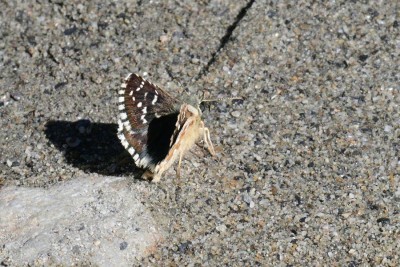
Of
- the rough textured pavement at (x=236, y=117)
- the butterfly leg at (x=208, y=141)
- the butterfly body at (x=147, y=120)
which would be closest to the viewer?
the rough textured pavement at (x=236, y=117)

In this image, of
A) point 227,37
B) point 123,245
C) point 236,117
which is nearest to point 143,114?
point 236,117

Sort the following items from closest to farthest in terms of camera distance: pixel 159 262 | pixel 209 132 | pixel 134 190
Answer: pixel 159 262
pixel 134 190
pixel 209 132

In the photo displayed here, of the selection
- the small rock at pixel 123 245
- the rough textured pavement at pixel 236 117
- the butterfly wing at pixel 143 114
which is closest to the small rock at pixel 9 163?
the rough textured pavement at pixel 236 117

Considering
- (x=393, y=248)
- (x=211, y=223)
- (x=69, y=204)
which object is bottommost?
(x=69, y=204)

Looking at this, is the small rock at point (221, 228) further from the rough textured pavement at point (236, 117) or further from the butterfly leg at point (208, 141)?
the butterfly leg at point (208, 141)

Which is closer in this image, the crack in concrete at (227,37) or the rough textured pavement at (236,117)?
the rough textured pavement at (236,117)

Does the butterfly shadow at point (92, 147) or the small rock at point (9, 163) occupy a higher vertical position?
the butterfly shadow at point (92, 147)

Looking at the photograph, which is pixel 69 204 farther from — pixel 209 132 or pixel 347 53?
pixel 347 53

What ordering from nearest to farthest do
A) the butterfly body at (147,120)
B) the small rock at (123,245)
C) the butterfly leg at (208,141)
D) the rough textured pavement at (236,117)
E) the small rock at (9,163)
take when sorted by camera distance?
1. the small rock at (123,245)
2. the rough textured pavement at (236,117)
3. the butterfly body at (147,120)
4. the butterfly leg at (208,141)
5. the small rock at (9,163)

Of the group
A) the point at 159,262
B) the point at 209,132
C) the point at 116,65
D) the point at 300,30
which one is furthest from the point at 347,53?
the point at 159,262
